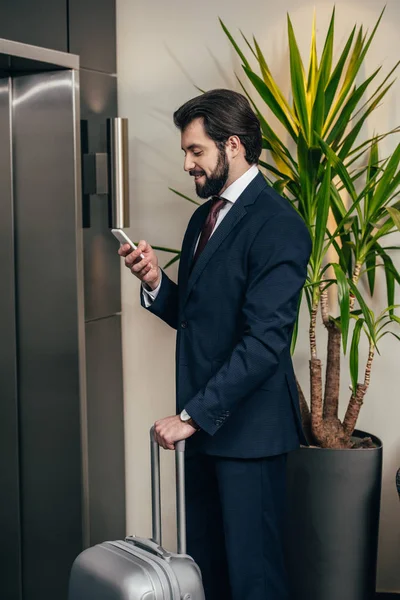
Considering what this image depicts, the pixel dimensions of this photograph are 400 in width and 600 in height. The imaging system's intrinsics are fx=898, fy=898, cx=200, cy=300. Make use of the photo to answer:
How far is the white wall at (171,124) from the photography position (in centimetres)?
315

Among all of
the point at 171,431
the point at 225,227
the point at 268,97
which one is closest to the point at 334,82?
the point at 268,97

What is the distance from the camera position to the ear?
2.25m

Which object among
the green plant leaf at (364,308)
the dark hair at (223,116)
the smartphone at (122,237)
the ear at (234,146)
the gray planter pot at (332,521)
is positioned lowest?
the gray planter pot at (332,521)

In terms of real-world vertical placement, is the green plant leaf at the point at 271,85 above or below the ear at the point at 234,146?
above

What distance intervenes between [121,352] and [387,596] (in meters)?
1.30

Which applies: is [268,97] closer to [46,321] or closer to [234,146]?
[234,146]

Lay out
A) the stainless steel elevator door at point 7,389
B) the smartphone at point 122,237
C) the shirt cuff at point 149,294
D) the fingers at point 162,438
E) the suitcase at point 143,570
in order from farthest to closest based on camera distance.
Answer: the stainless steel elevator door at point 7,389 → the shirt cuff at point 149,294 → the smartphone at point 122,237 → the fingers at point 162,438 → the suitcase at point 143,570

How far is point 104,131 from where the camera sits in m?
3.03

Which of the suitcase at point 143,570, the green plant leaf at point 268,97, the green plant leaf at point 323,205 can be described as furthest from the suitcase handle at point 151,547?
the green plant leaf at point 268,97

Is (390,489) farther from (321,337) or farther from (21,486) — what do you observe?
(21,486)

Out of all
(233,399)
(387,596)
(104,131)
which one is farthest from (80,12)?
(387,596)

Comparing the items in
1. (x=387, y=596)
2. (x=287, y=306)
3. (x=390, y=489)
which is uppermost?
(x=287, y=306)

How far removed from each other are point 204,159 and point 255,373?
556mm

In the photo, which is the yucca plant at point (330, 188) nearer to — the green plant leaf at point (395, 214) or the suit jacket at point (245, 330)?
the green plant leaf at point (395, 214)
